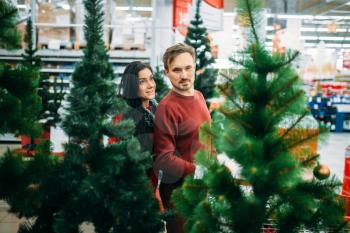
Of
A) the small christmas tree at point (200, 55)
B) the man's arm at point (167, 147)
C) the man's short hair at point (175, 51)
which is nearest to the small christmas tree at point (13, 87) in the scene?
the man's arm at point (167, 147)

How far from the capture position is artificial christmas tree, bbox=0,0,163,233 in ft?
5.20

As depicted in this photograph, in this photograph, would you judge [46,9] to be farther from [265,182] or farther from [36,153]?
[265,182]

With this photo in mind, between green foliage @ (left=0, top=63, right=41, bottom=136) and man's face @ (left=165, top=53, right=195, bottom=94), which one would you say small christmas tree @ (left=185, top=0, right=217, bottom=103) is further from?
green foliage @ (left=0, top=63, right=41, bottom=136)

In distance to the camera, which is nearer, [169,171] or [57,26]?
[169,171]

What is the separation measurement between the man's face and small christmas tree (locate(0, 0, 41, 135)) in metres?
0.65

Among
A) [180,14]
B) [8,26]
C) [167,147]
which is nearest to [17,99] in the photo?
[8,26]

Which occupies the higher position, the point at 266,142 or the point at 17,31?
the point at 17,31

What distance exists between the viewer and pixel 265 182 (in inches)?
49.4

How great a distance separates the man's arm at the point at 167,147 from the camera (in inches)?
77.3

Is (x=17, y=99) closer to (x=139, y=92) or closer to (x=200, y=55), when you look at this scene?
(x=139, y=92)

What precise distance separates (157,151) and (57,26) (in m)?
7.58

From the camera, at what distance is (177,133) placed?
2.07 metres

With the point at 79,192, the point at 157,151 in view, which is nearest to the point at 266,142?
the point at 79,192

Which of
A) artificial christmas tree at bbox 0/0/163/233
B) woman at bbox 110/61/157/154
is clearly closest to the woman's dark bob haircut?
woman at bbox 110/61/157/154
